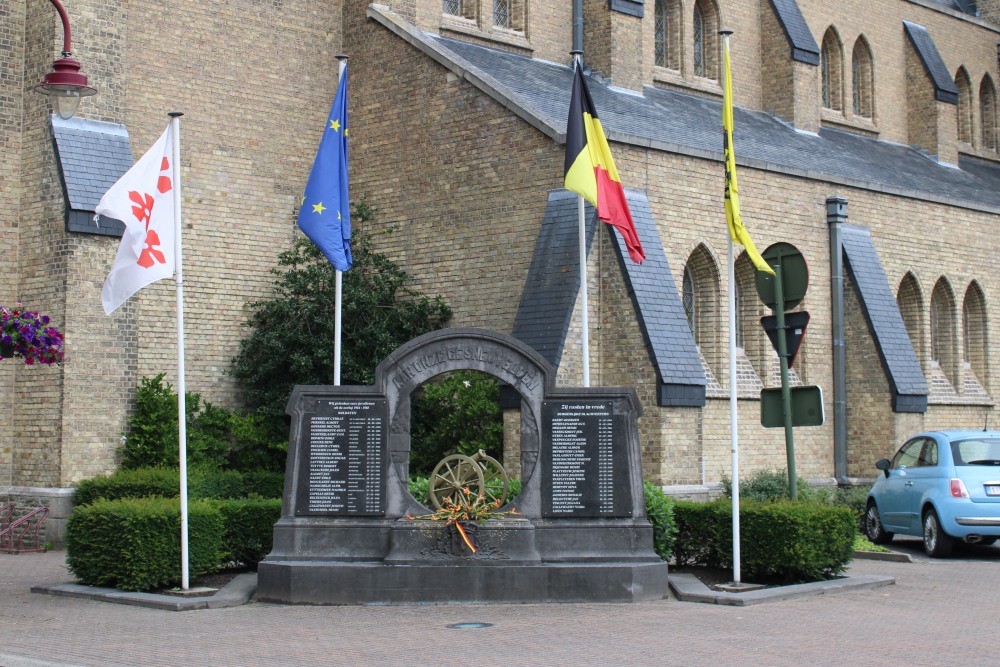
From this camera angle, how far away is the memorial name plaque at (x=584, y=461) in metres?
12.9

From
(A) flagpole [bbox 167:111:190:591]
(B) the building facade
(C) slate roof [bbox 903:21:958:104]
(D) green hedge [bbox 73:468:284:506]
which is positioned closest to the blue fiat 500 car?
(B) the building facade

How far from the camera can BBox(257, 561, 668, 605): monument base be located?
12.4 meters

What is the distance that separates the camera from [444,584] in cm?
1239

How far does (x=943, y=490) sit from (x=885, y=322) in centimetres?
778

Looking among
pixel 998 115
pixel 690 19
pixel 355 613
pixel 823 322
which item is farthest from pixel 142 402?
pixel 998 115

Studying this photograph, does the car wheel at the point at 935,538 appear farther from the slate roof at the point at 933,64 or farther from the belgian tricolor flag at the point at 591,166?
the slate roof at the point at 933,64

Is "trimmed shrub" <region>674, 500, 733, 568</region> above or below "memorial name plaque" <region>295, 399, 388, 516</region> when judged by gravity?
below

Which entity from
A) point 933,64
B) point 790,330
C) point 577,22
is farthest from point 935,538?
point 933,64

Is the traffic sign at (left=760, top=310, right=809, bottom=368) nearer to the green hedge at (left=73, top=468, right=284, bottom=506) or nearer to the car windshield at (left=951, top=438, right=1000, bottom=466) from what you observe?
the car windshield at (left=951, top=438, right=1000, bottom=466)

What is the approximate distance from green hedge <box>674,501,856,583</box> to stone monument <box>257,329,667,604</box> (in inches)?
53.5

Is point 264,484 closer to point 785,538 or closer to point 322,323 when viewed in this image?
A: point 322,323

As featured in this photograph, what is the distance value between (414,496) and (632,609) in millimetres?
3076

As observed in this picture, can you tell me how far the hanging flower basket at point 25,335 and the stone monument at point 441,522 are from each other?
241 cm

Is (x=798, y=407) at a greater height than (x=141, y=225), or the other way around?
(x=141, y=225)
